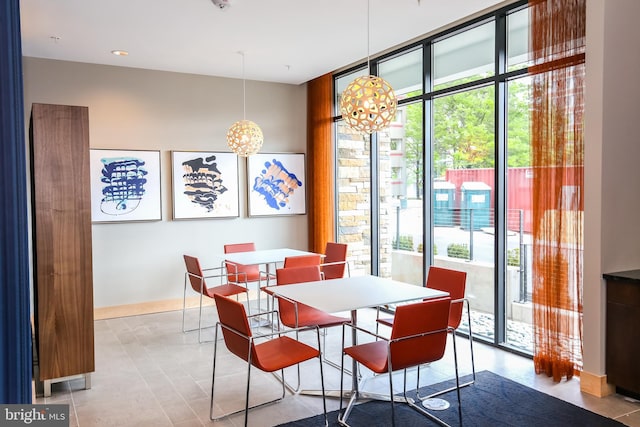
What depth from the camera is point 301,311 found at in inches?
153

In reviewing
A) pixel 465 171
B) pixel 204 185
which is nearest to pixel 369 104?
pixel 465 171

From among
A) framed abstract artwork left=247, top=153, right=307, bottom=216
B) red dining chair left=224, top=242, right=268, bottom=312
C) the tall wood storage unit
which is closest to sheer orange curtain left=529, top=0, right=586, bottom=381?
red dining chair left=224, top=242, right=268, bottom=312

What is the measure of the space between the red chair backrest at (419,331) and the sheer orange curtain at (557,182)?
53.6 inches

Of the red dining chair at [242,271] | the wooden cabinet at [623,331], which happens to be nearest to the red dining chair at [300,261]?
the red dining chair at [242,271]

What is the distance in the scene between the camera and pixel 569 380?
12.1 feet

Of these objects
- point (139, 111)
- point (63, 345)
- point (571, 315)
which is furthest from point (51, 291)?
point (571, 315)

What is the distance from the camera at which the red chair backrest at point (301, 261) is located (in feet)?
15.1

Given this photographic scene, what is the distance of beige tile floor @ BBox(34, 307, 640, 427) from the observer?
3.21 m

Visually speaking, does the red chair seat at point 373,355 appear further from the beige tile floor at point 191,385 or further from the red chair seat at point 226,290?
the red chair seat at point 226,290

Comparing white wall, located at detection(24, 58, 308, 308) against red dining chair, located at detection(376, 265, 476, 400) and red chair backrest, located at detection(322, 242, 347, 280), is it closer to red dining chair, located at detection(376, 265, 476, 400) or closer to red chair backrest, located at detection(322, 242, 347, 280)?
red chair backrest, located at detection(322, 242, 347, 280)

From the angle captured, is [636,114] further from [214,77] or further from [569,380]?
[214,77]

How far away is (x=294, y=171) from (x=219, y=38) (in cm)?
245

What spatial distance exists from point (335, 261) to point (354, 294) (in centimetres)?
219

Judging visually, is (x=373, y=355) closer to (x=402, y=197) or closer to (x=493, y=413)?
(x=493, y=413)
